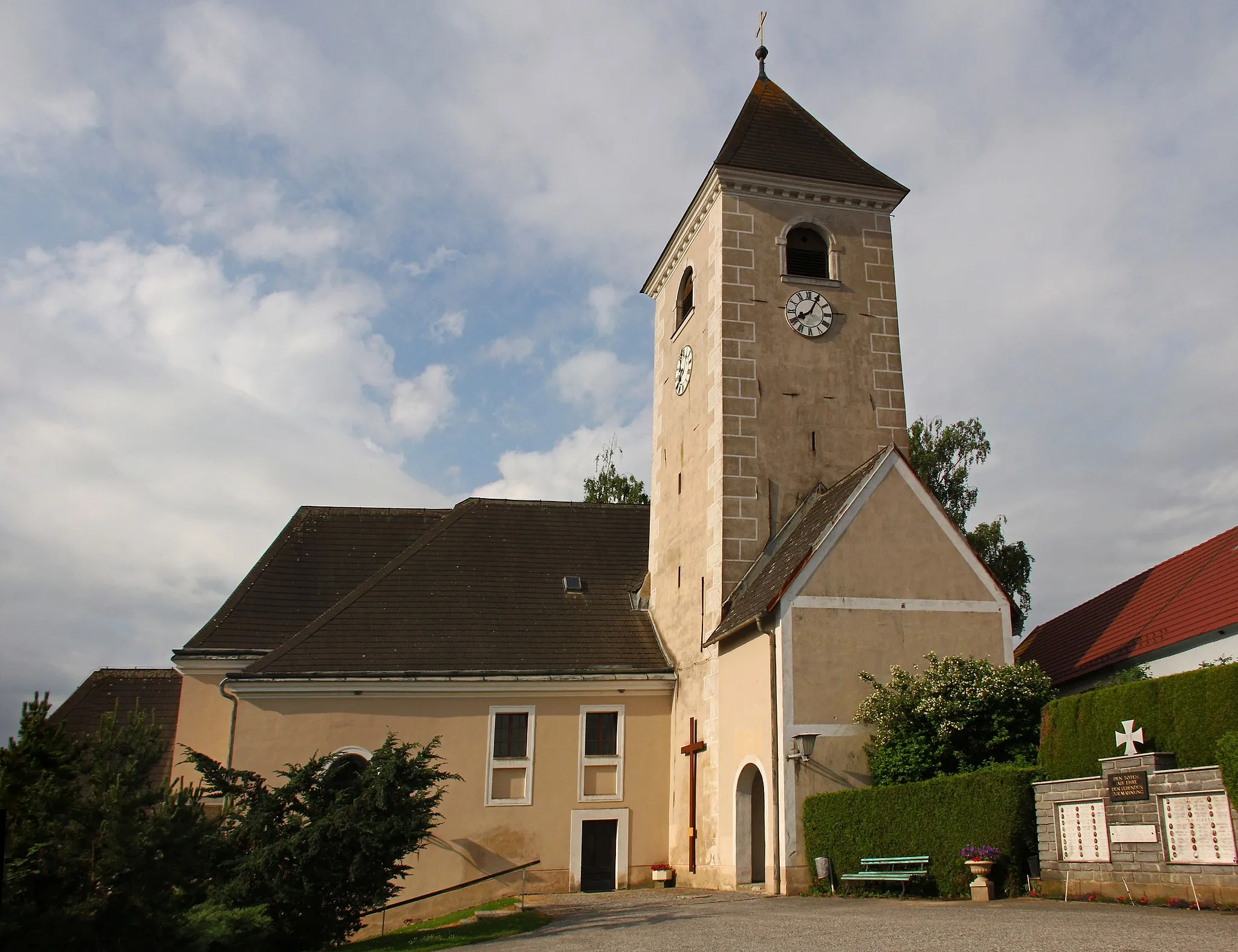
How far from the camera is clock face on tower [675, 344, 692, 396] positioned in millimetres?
25594

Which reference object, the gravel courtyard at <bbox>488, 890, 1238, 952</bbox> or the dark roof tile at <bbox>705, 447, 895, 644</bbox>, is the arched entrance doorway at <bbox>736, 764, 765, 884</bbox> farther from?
the gravel courtyard at <bbox>488, 890, 1238, 952</bbox>

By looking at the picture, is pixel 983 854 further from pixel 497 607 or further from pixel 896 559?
pixel 497 607

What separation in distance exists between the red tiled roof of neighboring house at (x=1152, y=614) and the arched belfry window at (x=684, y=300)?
1184 centimetres

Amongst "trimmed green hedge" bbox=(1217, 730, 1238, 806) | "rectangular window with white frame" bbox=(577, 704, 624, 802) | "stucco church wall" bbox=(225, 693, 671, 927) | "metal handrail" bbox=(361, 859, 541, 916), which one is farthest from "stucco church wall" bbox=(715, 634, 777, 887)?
"trimmed green hedge" bbox=(1217, 730, 1238, 806)

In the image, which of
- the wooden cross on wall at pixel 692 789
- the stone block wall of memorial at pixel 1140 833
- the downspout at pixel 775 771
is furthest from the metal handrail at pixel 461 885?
the stone block wall of memorial at pixel 1140 833

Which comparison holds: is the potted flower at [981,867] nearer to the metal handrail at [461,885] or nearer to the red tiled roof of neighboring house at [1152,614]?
the red tiled roof of neighboring house at [1152,614]

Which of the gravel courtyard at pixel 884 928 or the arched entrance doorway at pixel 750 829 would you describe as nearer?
the gravel courtyard at pixel 884 928

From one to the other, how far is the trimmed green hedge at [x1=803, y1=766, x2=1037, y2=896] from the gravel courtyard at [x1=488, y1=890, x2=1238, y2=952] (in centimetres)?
77

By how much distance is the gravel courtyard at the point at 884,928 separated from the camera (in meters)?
9.73

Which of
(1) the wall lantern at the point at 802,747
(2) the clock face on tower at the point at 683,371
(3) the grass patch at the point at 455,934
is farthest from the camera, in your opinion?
(2) the clock face on tower at the point at 683,371

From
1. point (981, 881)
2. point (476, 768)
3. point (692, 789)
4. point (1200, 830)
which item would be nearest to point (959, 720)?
point (981, 881)

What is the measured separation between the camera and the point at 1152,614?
70.7 feet

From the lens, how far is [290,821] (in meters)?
14.7

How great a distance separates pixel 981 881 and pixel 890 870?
1.91 metres
